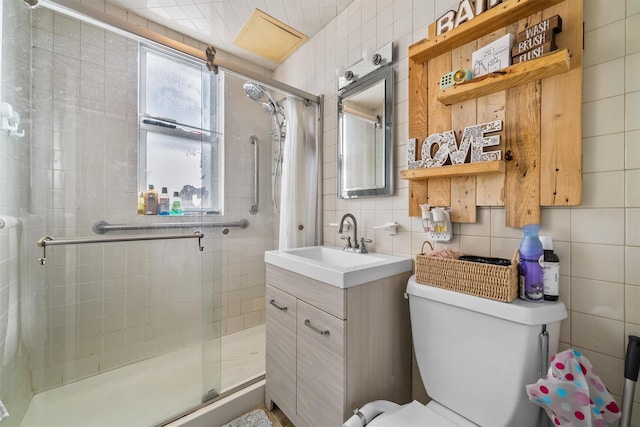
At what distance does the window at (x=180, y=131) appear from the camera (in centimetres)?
168

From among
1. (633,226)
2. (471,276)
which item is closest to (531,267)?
(471,276)

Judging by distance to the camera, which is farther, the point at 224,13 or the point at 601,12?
the point at 224,13

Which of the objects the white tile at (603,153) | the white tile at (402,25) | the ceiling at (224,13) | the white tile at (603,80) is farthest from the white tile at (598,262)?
the ceiling at (224,13)

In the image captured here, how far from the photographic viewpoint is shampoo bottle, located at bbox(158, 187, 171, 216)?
170 centimetres

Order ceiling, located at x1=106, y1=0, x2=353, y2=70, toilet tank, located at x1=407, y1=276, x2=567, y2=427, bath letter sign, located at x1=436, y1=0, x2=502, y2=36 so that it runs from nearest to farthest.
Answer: toilet tank, located at x1=407, y1=276, x2=567, y2=427 < bath letter sign, located at x1=436, y1=0, x2=502, y2=36 < ceiling, located at x1=106, y1=0, x2=353, y2=70

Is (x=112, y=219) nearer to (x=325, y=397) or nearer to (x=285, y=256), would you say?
(x=285, y=256)

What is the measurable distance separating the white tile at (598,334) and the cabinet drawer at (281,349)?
101 centimetres

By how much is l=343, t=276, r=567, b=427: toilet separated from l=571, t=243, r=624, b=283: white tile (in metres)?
0.16

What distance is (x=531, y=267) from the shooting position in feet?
2.50

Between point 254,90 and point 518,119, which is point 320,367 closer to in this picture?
point 518,119

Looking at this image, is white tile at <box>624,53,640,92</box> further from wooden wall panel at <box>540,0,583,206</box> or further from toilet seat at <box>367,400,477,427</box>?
toilet seat at <box>367,400,477,427</box>

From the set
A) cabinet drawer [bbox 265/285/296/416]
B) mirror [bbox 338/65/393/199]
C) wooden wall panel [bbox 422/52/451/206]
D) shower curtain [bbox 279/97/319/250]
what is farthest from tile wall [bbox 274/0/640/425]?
shower curtain [bbox 279/97/319/250]

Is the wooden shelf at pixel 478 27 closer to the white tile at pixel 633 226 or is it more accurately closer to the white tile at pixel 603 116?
the white tile at pixel 603 116

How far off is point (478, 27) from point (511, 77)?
28cm
